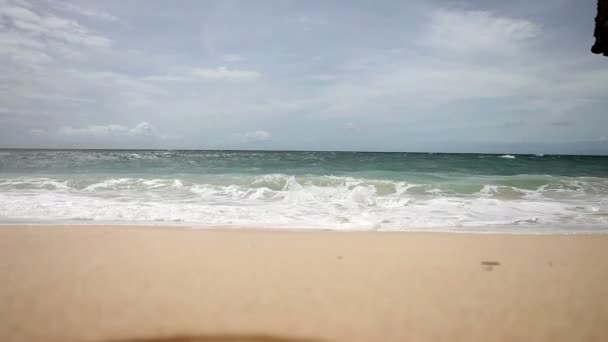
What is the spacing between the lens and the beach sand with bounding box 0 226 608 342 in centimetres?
230

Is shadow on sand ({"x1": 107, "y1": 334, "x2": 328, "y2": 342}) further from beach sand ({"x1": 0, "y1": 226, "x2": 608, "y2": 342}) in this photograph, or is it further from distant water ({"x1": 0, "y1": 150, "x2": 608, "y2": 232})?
distant water ({"x1": 0, "y1": 150, "x2": 608, "y2": 232})

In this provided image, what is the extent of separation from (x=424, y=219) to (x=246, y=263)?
4354mm

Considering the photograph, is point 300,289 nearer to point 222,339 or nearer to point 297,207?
point 222,339

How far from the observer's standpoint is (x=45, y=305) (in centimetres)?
257

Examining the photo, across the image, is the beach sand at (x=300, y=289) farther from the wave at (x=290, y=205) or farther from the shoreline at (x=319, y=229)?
the wave at (x=290, y=205)

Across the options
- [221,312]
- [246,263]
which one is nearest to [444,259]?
[246,263]

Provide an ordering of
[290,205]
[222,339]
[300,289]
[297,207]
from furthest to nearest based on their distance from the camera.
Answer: [290,205]
[297,207]
[300,289]
[222,339]

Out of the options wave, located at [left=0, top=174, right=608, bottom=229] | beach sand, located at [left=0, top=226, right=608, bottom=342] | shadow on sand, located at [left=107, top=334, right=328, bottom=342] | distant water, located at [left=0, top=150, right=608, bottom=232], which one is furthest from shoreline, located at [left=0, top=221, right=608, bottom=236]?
shadow on sand, located at [left=107, top=334, right=328, bottom=342]

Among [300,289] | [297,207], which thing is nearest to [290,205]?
[297,207]

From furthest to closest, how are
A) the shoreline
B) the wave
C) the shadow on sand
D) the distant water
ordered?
the wave, the distant water, the shoreline, the shadow on sand

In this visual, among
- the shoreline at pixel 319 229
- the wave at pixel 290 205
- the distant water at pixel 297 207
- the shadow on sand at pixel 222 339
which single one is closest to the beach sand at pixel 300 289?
the shadow on sand at pixel 222 339

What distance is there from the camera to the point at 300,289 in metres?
2.90

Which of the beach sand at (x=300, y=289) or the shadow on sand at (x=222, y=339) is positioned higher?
the beach sand at (x=300, y=289)

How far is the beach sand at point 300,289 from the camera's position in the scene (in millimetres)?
2297
